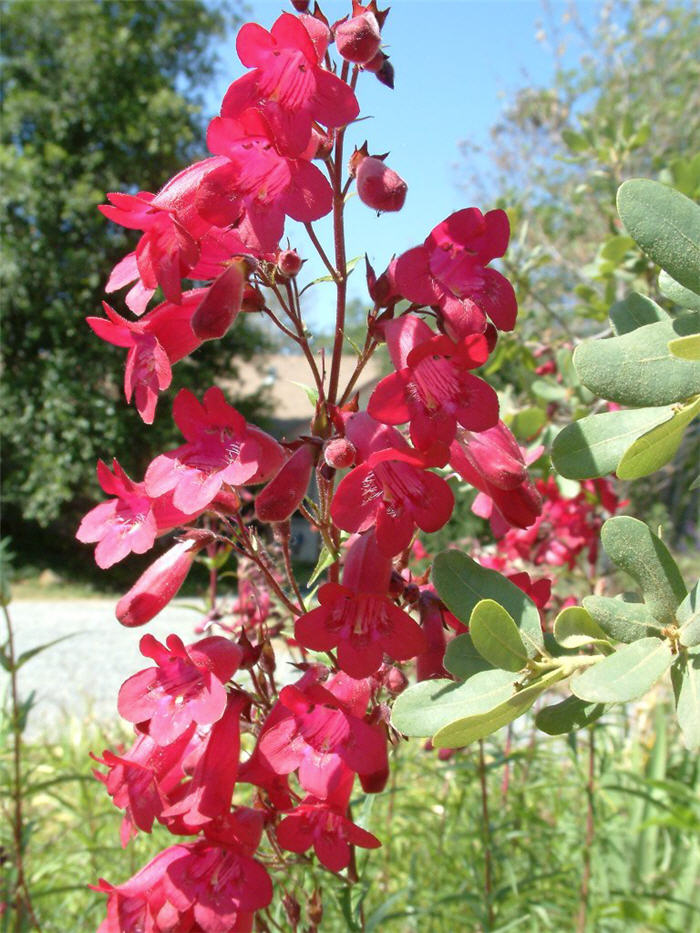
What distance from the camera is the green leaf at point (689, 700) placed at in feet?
2.15

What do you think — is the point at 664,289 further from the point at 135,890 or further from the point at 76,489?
the point at 76,489

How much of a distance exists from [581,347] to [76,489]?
49.3ft

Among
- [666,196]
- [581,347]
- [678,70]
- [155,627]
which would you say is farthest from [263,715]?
[678,70]

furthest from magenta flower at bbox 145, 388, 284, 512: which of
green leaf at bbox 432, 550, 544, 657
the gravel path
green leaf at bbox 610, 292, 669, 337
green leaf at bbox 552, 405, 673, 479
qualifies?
the gravel path

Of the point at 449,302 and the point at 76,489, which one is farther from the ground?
the point at 76,489

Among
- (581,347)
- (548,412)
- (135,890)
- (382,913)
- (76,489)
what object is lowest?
(382,913)

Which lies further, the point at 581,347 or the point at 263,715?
the point at 263,715

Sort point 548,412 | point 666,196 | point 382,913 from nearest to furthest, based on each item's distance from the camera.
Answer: point 666,196, point 382,913, point 548,412

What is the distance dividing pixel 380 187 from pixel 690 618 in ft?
2.01

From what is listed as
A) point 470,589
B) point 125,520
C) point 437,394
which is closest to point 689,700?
point 470,589

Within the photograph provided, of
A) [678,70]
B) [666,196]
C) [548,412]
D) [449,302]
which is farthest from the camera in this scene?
[678,70]

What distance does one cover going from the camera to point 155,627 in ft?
33.2

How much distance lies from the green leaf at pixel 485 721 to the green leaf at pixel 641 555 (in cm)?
17

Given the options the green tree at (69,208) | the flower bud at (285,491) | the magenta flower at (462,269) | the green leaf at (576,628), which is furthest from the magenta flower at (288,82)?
the green tree at (69,208)
